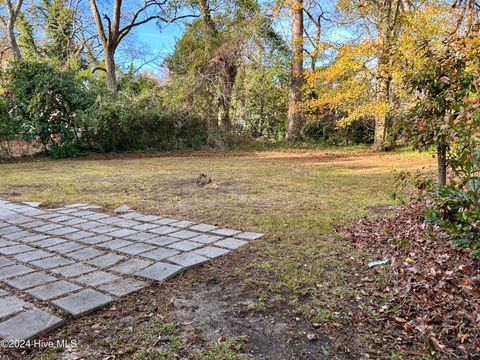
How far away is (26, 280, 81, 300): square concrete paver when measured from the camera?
6.66ft

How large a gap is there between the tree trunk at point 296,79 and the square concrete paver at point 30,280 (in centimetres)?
1084

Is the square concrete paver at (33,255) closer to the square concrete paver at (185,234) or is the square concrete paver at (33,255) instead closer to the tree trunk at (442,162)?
the square concrete paver at (185,234)

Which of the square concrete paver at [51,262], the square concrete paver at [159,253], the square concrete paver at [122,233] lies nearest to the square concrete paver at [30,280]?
the square concrete paver at [51,262]

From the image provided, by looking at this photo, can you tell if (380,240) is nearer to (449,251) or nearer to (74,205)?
(449,251)

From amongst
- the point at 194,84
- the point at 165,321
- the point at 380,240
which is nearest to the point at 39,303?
the point at 165,321

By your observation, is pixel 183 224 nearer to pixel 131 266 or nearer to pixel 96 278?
pixel 131 266

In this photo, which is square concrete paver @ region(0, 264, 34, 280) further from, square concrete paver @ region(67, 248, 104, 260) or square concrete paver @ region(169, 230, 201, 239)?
square concrete paver @ region(169, 230, 201, 239)

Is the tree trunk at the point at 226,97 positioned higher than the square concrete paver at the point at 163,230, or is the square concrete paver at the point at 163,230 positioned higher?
the tree trunk at the point at 226,97

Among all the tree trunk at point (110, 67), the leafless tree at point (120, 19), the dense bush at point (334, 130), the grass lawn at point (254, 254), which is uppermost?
the leafless tree at point (120, 19)

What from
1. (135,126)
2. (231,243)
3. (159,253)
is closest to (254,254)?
(231,243)

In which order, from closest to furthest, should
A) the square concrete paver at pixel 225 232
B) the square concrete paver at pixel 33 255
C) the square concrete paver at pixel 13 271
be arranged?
1. the square concrete paver at pixel 13 271
2. the square concrete paver at pixel 33 255
3. the square concrete paver at pixel 225 232

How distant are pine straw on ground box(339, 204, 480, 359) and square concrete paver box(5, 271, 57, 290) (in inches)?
77.7

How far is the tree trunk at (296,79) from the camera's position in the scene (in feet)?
39.9

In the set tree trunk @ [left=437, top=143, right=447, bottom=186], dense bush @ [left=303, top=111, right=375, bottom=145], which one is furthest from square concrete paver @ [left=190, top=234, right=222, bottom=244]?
dense bush @ [left=303, top=111, right=375, bottom=145]
